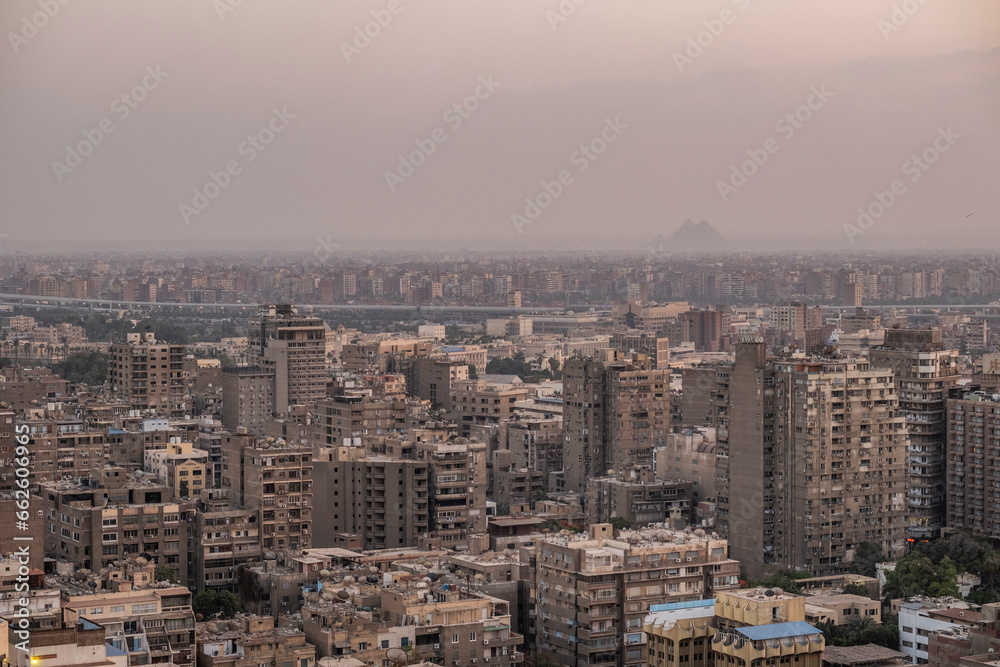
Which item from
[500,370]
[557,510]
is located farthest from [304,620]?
[500,370]

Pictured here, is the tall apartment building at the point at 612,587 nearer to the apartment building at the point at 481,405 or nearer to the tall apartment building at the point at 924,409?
the tall apartment building at the point at 924,409

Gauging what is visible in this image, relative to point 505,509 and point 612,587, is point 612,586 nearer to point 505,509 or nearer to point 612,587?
point 612,587

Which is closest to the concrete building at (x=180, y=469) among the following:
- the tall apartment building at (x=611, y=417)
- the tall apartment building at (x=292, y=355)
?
the tall apartment building at (x=611, y=417)

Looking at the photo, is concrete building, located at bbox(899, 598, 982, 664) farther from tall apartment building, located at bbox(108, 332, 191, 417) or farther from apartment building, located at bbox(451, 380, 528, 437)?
tall apartment building, located at bbox(108, 332, 191, 417)

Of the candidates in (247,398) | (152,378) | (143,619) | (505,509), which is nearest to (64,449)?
(505,509)

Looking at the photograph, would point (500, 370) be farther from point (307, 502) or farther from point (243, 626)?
point (243, 626)

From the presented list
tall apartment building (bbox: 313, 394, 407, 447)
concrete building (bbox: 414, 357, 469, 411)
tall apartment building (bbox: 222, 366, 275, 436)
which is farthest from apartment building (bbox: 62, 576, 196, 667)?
concrete building (bbox: 414, 357, 469, 411)
